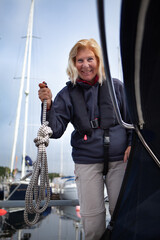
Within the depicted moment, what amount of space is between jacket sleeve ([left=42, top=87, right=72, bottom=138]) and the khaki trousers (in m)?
0.38

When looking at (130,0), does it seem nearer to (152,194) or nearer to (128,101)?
(128,101)

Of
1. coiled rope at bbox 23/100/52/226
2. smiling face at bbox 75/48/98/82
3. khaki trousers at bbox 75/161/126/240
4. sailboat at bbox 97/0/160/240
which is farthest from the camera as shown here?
smiling face at bbox 75/48/98/82

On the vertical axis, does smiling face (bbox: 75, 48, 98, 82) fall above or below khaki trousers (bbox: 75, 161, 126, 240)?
above

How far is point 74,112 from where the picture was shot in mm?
2164

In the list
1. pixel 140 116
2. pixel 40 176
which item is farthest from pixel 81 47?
pixel 40 176

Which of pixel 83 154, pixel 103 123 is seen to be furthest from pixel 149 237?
pixel 103 123

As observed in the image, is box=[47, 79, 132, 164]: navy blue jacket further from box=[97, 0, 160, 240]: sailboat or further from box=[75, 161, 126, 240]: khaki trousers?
box=[97, 0, 160, 240]: sailboat

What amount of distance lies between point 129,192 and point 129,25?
1.15 meters

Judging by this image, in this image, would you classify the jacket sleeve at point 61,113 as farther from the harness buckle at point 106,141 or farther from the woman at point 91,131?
the harness buckle at point 106,141

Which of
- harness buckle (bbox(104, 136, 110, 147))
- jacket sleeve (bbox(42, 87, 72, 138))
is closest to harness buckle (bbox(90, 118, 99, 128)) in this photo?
harness buckle (bbox(104, 136, 110, 147))

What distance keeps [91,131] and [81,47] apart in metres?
0.82

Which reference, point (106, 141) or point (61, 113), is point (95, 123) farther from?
point (61, 113)

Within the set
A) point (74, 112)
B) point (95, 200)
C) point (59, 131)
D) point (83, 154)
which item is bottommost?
point (95, 200)

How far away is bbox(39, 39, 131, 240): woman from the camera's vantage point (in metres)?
1.95
